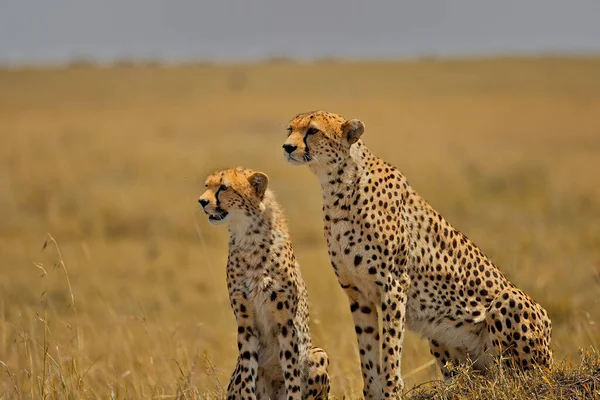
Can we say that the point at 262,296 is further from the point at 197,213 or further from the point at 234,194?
the point at 197,213

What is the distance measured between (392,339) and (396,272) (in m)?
0.27

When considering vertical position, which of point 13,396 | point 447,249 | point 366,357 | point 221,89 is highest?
point 447,249

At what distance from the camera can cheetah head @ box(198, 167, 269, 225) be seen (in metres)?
4.12

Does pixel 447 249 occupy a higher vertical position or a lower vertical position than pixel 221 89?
higher

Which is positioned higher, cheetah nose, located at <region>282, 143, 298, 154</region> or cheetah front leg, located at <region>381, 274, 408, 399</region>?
cheetah nose, located at <region>282, 143, 298, 154</region>

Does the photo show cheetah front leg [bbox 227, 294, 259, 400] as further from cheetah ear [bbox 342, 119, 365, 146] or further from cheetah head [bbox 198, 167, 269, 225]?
cheetah ear [bbox 342, 119, 365, 146]

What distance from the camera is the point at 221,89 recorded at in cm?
3491

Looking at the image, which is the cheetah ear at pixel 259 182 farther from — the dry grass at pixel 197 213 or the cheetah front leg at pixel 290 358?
the dry grass at pixel 197 213

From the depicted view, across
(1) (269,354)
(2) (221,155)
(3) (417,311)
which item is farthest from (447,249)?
(2) (221,155)

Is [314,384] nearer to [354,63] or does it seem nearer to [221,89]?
[221,89]

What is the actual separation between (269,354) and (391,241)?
2.19ft

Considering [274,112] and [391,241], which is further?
[274,112]

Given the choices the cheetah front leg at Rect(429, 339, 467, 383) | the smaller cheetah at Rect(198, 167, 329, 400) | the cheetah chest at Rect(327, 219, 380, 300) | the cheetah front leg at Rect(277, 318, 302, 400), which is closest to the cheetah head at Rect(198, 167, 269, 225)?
the smaller cheetah at Rect(198, 167, 329, 400)

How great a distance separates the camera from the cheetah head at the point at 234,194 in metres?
4.12
